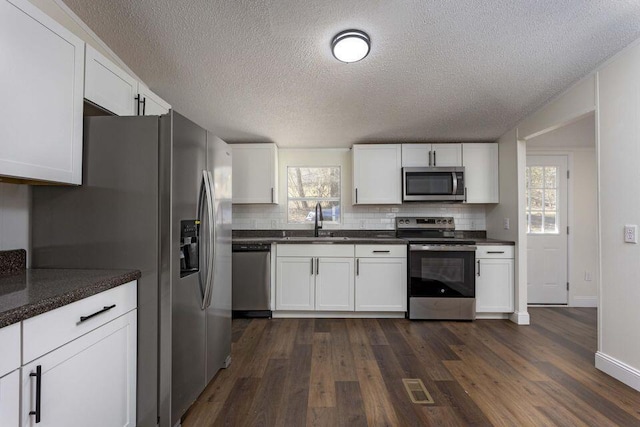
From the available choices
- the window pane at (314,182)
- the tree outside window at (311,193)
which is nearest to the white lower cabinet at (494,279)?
the tree outside window at (311,193)

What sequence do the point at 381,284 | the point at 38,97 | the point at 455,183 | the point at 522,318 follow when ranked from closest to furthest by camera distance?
1. the point at 38,97
2. the point at 522,318
3. the point at 381,284
4. the point at 455,183

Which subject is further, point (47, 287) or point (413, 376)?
point (413, 376)

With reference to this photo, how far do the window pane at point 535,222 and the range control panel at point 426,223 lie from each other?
1.04 metres

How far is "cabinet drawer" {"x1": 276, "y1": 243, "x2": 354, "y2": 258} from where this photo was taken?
3.39 meters

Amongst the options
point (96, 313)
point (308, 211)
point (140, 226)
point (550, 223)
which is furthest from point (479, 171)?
point (96, 313)

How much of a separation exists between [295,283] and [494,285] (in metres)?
2.31

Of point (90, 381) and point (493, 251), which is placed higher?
point (493, 251)

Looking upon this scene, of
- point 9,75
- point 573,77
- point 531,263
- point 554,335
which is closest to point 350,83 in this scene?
point 573,77

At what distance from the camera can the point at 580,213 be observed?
3861 mm

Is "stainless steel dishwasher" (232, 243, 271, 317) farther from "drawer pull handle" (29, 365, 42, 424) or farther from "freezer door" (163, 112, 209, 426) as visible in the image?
"drawer pull handle" (29, 365, 42, 424)

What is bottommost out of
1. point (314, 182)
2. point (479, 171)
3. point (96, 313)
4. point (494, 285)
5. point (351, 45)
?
point (494, 285)

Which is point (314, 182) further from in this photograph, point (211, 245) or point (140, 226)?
point (140, 226)

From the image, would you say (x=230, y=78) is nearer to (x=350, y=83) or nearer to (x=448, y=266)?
(x=350, y=83)

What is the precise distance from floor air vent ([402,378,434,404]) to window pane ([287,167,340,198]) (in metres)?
2.53
